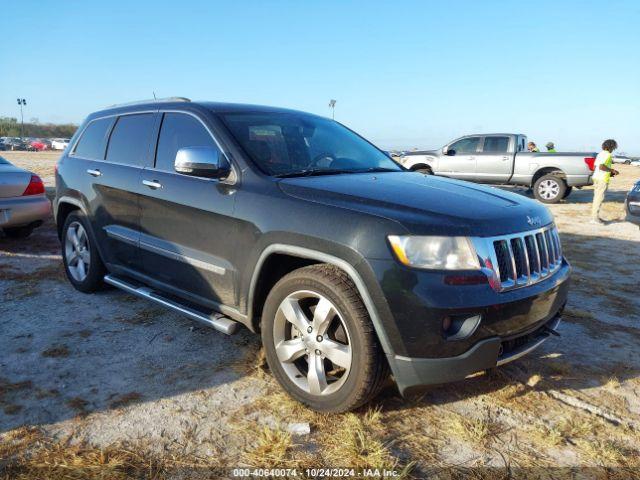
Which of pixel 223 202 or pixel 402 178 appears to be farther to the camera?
pixel 402 178

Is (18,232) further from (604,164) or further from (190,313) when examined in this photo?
(604,164)

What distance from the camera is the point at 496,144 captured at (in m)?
14.3

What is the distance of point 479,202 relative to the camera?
285cm

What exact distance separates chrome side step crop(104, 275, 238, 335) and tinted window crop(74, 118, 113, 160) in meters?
1.33

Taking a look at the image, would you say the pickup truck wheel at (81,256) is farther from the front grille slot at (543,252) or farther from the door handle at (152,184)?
the front grille slot at (543,252)

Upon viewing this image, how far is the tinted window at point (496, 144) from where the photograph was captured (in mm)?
14211

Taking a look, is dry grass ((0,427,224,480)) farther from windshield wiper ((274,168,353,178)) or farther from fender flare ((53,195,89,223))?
fender flare ((53,195,89,223))

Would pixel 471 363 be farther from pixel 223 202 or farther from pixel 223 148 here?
pixel 223 148

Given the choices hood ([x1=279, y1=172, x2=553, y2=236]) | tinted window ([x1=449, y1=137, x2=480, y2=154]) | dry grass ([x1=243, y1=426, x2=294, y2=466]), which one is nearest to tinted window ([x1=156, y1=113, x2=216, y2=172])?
hood ([x1=279, y1=172, x2=553, y2=236])

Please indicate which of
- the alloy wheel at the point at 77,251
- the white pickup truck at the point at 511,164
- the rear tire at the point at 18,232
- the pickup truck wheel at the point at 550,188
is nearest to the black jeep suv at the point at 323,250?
the alloy wheel at the point at 77,251

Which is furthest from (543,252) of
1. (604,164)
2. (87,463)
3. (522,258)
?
(604,164)

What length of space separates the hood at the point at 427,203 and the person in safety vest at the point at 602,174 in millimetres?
8174

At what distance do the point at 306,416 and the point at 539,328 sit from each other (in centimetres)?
141

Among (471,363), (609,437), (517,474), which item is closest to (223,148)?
(471,363)
